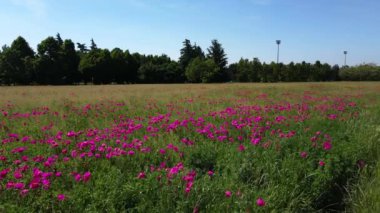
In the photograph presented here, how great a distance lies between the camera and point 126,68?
62938 millimetres

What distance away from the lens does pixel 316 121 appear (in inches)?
298

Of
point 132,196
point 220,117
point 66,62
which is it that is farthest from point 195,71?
point 132,196

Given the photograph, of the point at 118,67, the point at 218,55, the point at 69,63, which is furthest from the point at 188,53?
the point at 69,63

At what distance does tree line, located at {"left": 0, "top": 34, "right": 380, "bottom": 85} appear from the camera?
50.9m

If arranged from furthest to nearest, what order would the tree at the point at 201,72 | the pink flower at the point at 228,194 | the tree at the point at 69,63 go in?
the tree at the point at 201,72
the tree at the point at 69,63
the pink flower at the point at 228,194

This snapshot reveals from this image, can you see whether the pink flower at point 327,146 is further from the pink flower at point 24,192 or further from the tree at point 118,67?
the tree at point 118,67

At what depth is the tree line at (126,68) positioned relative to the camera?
5094 centimetres

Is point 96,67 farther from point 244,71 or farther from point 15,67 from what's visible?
point 244,71

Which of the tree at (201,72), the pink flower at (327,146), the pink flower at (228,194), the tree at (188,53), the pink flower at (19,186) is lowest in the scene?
the pink flower at (228,194)

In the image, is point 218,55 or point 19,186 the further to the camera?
point 218,55

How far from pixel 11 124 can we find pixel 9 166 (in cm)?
326

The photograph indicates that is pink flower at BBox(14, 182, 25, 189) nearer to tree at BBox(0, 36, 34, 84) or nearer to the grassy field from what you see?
the grassy field

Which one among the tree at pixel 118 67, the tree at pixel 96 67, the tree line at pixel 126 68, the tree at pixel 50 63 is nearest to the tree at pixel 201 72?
the tree line at pixel 126 68

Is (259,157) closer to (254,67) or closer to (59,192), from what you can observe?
(59,192)
